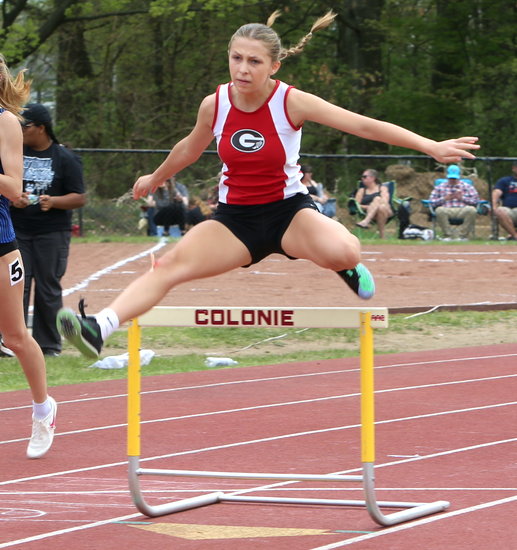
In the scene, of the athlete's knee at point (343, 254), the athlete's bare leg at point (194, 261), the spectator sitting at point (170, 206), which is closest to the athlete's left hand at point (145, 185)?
the athlete's bare leg at point (194, 261)

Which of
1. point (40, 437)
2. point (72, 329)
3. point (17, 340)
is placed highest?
point (72, 329)

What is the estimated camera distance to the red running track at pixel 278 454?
4.46 meters

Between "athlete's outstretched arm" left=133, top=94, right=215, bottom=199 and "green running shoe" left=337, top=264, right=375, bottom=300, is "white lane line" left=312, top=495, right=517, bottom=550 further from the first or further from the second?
"athlete's outstretched arm" left=133, top=94, right=215, bottom=199

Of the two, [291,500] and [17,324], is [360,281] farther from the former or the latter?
[17,324]

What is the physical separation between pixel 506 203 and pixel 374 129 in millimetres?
14707

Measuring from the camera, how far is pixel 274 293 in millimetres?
13062

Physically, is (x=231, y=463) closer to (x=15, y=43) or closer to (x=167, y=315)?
(x=167, y=315)

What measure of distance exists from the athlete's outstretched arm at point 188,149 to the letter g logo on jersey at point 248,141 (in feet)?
0.65

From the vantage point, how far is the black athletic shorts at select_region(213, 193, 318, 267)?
4824 millimetres

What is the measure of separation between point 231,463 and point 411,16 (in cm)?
2667

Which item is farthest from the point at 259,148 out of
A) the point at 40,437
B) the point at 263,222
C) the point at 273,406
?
the point at 273,406

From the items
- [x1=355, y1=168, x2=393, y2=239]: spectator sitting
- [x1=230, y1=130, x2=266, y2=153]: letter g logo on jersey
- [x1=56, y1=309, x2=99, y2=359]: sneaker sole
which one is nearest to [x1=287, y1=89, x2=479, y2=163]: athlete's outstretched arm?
[x1=230, y1=130, x2=266, y2=153]: letter g logo on jersey

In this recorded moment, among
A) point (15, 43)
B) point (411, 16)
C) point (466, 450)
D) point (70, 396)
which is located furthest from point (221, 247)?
point (411, 16)

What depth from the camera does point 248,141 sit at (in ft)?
15.6
